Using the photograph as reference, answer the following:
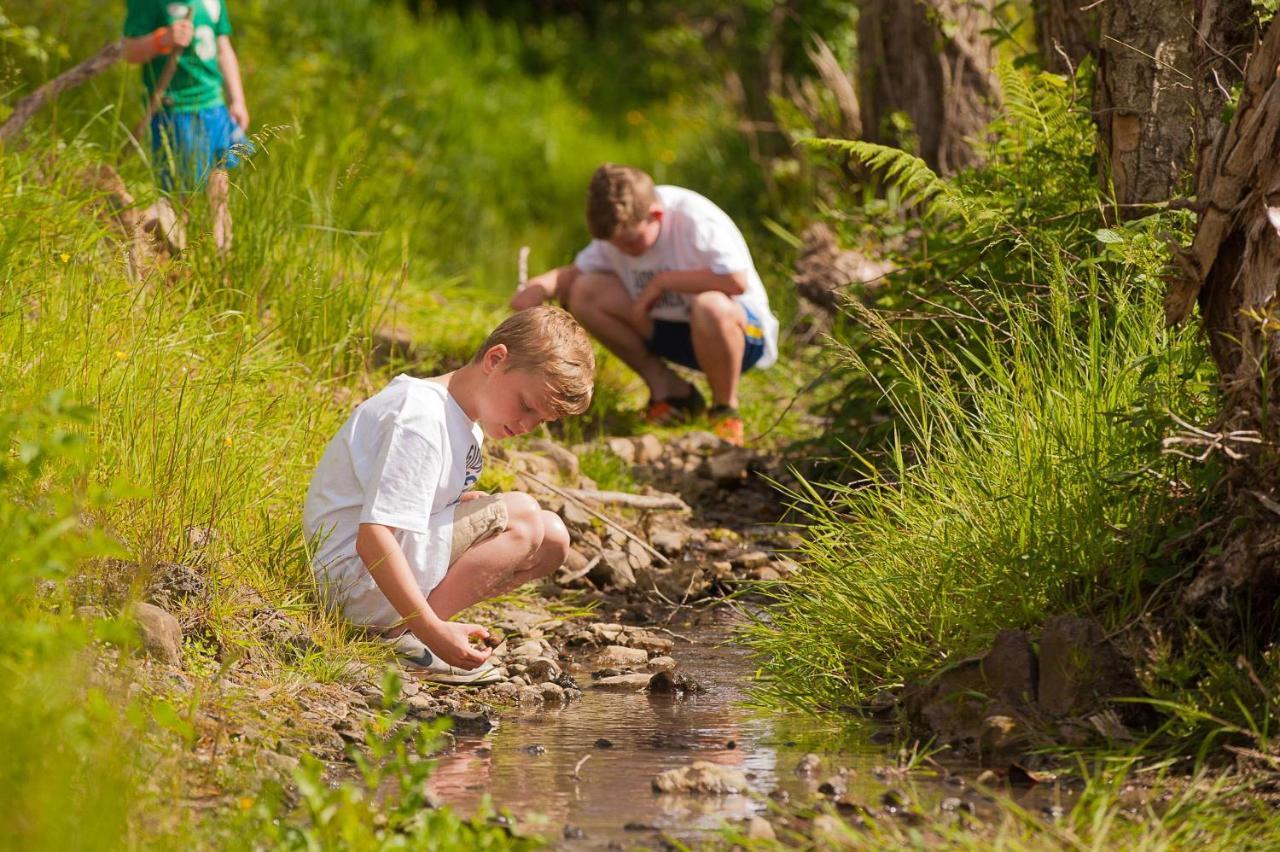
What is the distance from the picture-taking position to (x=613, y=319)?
7188 millimetres

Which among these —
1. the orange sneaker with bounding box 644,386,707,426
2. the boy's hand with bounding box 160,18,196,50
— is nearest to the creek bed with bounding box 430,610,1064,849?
the orange sneaker with bounding box 644,386,707,426

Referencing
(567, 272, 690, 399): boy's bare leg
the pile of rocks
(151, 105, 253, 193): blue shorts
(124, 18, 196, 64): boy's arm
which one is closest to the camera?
the pile of rocks

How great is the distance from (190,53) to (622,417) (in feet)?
8.30

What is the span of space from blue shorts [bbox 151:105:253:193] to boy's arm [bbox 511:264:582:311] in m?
1.38

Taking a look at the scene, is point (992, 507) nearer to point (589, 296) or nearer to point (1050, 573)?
point (1050, 573)

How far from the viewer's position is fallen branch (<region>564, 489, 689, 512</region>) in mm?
5645

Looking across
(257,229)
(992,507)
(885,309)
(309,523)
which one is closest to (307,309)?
(257,229)

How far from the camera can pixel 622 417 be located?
721 cm

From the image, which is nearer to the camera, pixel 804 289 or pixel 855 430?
pixel 855 430

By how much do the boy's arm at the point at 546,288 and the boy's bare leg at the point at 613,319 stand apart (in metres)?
0.04

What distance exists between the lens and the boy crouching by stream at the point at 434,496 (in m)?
3.74

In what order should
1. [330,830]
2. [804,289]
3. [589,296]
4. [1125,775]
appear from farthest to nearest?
[804,289], [589,296], [1125,775], [330,830]

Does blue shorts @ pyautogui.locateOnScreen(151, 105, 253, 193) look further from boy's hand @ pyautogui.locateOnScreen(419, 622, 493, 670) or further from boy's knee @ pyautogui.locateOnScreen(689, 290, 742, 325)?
boy's hand @ pyautogui.locateOnScreen(419, 622, 493, 670)

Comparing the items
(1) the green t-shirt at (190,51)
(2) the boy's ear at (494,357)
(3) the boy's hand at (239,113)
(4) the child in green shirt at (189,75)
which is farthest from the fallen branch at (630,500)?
(1) the green t-shirt at (190,51)
